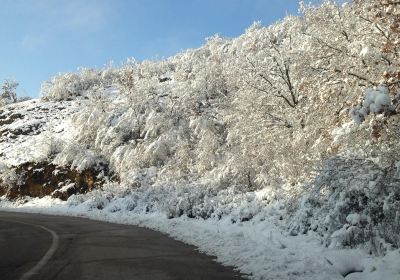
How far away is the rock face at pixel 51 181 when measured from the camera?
3277 cm

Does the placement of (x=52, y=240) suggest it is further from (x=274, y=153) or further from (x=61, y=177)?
(x=61, y=177)

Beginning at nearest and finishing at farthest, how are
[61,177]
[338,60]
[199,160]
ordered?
[338,60], [199,160], [61,177]

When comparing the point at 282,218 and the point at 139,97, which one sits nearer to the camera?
the point at 282,218

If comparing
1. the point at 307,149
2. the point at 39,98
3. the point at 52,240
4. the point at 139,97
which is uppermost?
the point at 39,98

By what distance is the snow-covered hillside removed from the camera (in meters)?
8.43

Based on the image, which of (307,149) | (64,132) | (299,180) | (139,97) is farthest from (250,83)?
(64,132)

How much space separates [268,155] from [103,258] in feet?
35.5

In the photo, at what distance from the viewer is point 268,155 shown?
743 inches

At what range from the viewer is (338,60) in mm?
12758

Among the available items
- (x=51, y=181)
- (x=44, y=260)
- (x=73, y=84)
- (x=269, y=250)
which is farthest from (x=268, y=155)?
(x=73, y=84)

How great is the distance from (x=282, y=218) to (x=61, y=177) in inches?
1001

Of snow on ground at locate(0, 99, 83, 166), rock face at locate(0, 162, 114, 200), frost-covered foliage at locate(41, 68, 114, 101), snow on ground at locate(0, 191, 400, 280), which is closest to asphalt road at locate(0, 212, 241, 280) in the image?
snow on ground at locate(0, 191, 400, 280)

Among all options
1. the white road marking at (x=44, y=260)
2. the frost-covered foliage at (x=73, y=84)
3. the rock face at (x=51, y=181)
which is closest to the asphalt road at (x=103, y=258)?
the white road marking at (x=44, y=260)

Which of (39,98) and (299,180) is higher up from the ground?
(39,98)
